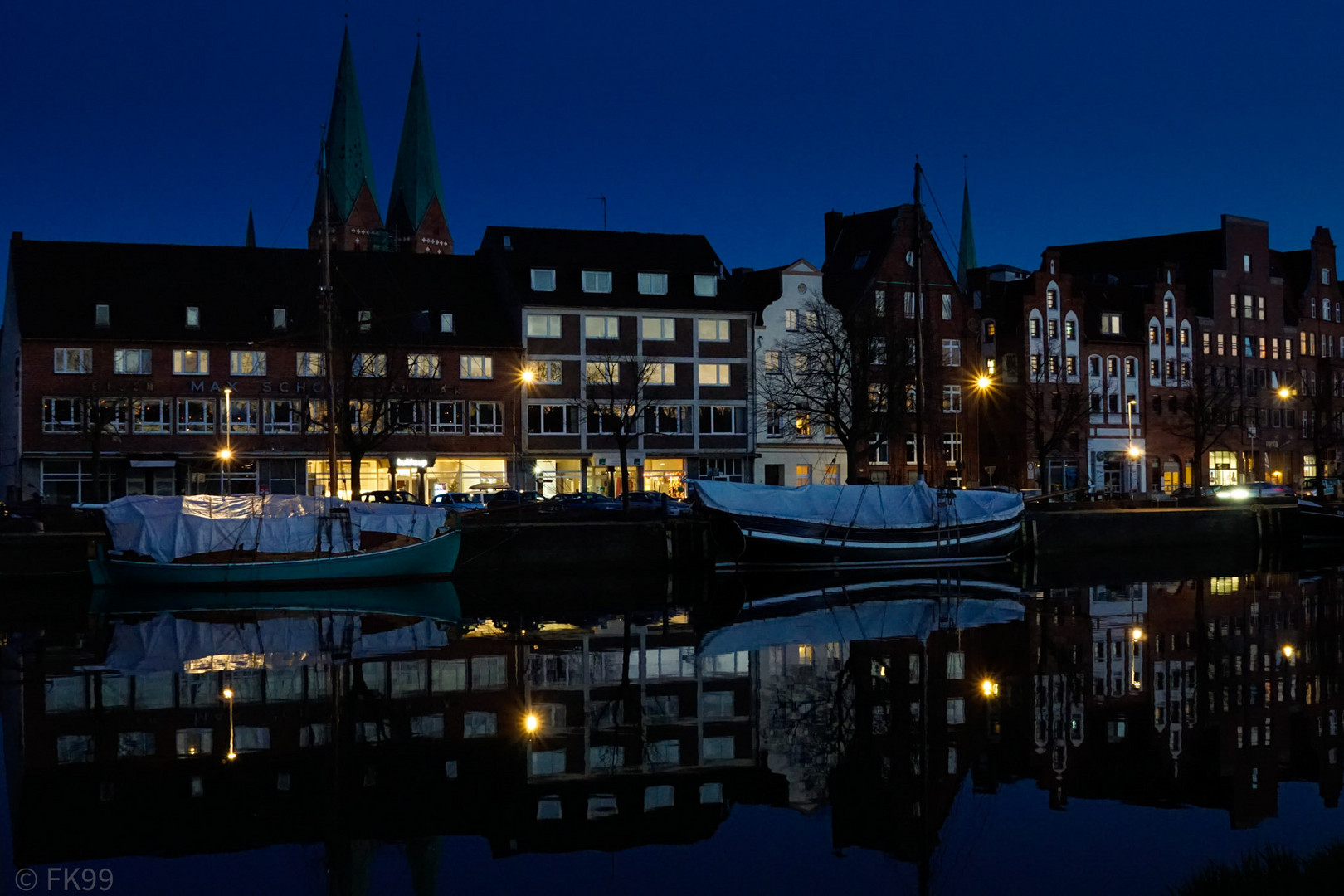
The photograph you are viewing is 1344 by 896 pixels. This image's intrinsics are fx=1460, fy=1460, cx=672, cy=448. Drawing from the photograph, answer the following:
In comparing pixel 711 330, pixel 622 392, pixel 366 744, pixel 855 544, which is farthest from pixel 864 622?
pixel 711 330

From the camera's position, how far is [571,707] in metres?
26.9

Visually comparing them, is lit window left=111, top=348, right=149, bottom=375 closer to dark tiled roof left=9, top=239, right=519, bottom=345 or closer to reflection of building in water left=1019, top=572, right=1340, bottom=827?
dark tiled roof left=9, top=239, right=519, bottom=345

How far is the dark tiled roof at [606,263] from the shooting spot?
8450cm

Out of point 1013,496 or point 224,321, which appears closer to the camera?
point 1013,496

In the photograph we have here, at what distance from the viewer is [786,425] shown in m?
88.8

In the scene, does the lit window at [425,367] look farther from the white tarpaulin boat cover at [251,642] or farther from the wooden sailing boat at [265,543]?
the white tarpaulin boat cover at [251,642]

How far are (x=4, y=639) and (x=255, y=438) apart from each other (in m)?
40.9

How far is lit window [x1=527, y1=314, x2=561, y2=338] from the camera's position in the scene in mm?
83438

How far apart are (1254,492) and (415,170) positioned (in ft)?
282

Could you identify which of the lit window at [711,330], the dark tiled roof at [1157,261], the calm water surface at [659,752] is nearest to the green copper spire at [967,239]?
the dark tiled roof at [1157,261]

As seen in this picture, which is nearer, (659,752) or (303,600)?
(659,752)

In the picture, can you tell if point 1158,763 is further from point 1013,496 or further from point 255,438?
point 255,438

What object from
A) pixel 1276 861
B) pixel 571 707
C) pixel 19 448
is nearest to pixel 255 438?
pixel 19 448

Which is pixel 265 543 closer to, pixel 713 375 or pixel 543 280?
pixel 543 280
